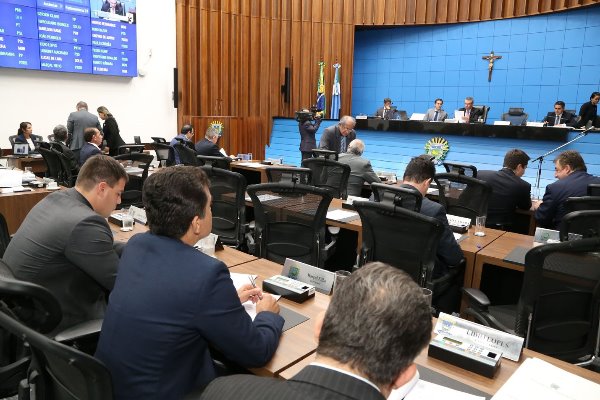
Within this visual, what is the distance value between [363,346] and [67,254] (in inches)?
57.2

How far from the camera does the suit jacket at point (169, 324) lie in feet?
4.40

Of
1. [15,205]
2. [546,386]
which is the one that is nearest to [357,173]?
[15,205]

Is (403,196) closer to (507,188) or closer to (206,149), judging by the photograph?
(507,188)

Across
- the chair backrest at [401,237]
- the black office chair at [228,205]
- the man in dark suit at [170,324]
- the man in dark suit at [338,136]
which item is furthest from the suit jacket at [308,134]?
the man in dark suit at [170,324]

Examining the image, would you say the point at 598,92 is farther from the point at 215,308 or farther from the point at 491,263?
the point at 215,308

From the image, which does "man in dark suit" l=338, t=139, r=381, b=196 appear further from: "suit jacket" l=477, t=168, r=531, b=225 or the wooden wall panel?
the wooden wall panel

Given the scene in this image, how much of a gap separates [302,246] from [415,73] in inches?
378

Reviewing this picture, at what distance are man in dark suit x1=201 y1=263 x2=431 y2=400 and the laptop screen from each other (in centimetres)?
742

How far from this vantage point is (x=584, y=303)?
2141mm

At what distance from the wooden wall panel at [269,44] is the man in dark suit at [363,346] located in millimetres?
10022

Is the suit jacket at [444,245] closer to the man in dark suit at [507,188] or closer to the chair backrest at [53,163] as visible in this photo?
the man in dark suit at [507,188]

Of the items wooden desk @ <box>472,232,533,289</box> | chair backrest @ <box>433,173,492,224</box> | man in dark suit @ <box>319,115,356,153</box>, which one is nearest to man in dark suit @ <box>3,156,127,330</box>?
wooden desk @ <box>472,232,533,289</box>

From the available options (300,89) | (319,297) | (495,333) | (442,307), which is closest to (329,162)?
(442,307)

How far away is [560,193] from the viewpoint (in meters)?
3.92
